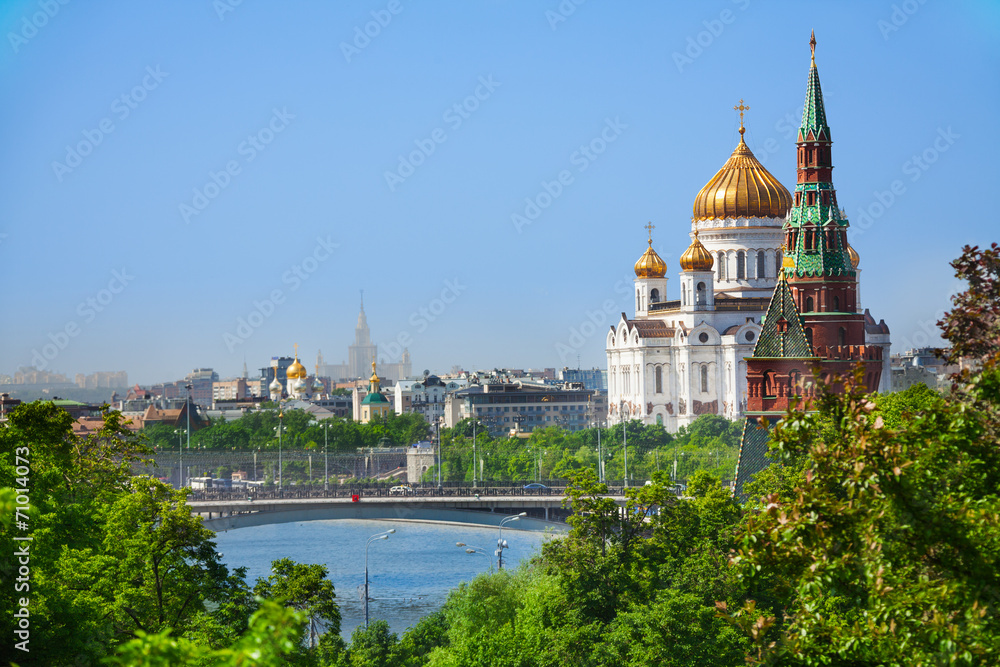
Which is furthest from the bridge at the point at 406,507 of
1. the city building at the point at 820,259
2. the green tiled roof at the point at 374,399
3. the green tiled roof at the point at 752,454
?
→ the green tiled roof at the point at 374,399

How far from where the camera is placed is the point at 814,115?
155ft

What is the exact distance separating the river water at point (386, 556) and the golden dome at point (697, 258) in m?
35.6

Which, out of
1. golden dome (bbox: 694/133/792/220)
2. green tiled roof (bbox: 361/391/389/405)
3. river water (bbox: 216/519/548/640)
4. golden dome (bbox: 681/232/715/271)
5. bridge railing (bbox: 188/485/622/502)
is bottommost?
river water (bbox: 216/519/548/640)

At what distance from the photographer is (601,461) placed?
8406cm

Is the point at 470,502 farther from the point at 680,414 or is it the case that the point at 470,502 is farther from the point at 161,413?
the point at 161,413

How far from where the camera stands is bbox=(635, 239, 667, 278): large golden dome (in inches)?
4424

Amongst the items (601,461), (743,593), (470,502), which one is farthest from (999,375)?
(601,461)

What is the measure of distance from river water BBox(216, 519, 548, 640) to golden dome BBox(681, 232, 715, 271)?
35638mm

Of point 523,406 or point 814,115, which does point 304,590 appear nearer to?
point 814,115

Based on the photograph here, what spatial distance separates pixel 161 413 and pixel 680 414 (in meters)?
72.4

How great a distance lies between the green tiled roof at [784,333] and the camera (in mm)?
42656

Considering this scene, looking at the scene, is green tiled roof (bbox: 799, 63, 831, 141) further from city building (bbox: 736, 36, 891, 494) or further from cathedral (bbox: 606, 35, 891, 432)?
cathedral (bbox: 606, 35, 891, 432)

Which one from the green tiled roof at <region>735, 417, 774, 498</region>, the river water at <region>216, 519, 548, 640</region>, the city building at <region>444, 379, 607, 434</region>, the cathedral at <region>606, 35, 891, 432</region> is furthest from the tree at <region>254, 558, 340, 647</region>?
the city building at <region>444, 379, 607, 434</region>

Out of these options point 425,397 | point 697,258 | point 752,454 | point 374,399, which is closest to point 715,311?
point 697,258
